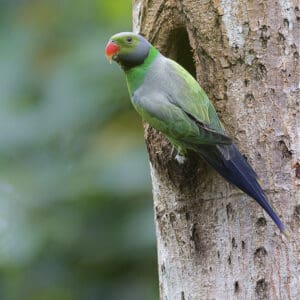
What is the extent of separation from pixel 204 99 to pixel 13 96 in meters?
1.59

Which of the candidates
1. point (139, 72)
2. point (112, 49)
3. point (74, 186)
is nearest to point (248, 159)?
point (139, 72)

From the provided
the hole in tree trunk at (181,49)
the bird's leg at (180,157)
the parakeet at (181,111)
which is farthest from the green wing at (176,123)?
the hole in tree trunk at (181,49)

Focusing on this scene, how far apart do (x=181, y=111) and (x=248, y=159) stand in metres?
0.31

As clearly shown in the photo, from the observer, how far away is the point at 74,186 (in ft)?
14.8

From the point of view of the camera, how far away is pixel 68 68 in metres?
4.74

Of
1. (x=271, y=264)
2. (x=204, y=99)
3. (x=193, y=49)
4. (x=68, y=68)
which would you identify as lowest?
(x=271, y=264)

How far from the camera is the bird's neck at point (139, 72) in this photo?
352 centimetres

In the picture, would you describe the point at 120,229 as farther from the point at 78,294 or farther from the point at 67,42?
the point at 67,42

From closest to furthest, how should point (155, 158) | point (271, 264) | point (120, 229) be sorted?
point (271, 264)
point (155, 158)
point (120, 229)

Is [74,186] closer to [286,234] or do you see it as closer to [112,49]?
[112,49]

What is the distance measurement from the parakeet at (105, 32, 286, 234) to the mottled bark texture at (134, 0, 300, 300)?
3.4 inches

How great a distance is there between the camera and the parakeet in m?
3.32

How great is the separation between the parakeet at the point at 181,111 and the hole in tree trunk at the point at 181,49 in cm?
18

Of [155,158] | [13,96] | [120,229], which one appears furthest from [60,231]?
[155,158]
